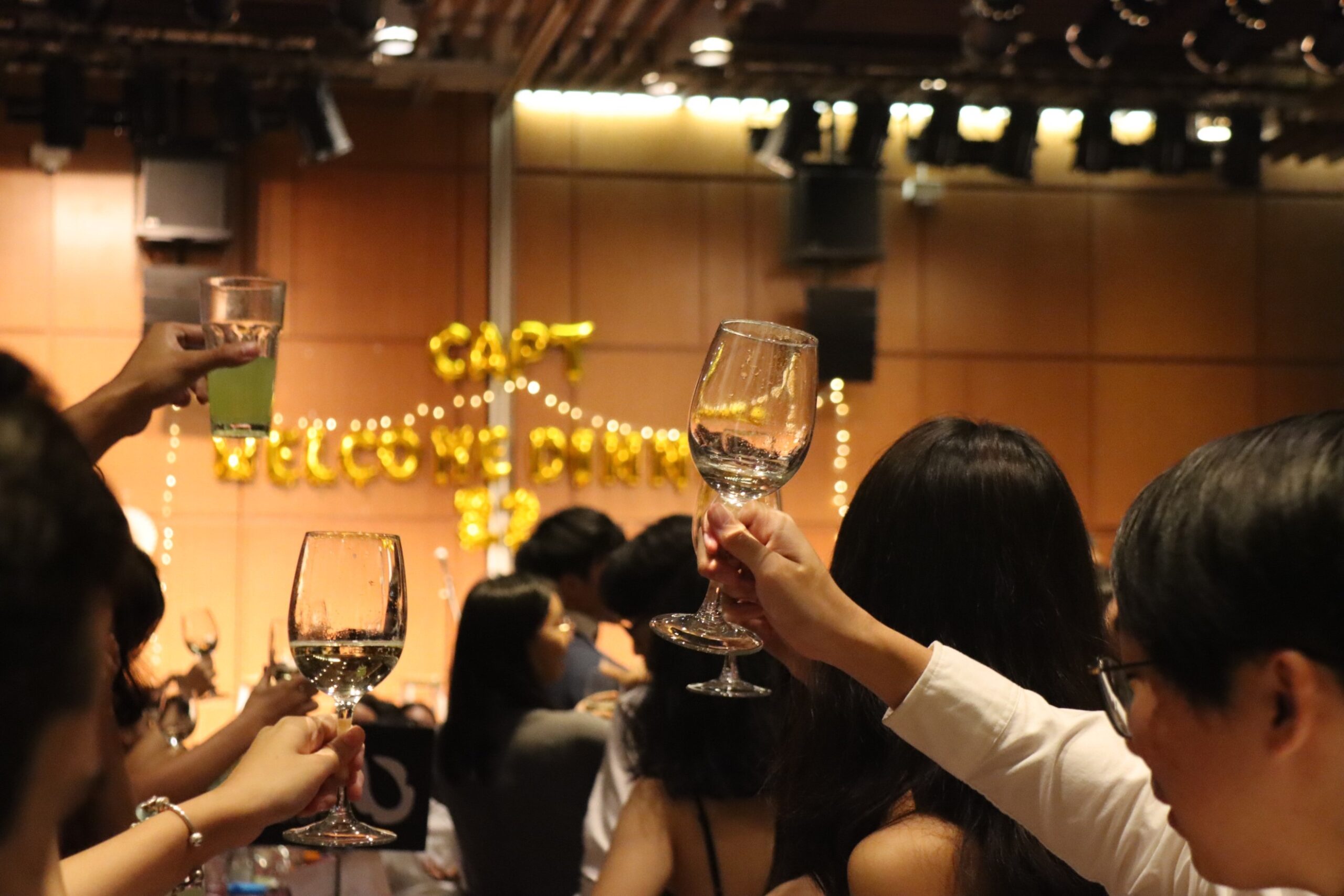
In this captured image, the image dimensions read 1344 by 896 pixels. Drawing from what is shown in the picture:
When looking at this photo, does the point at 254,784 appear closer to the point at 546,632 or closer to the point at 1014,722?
the point at 1014,722

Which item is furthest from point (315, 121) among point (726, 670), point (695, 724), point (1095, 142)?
point (726, 670)

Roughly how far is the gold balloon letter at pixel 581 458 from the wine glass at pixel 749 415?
6.15 meters

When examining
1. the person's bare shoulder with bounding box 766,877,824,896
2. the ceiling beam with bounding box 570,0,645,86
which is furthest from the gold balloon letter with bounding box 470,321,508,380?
the person's bare shoulder with bounding box 766,877,824,896

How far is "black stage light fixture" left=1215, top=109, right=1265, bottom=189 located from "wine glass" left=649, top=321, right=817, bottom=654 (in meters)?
7.02

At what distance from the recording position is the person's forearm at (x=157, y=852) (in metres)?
1.29

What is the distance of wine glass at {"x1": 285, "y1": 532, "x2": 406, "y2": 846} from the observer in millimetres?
1445

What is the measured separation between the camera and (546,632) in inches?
135

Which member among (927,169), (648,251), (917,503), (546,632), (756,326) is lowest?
(546,632)

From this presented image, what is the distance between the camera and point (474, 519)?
24.7 feet

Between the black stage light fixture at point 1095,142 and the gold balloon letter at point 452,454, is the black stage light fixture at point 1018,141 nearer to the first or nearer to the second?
the black stage light fixture at point 1095,142

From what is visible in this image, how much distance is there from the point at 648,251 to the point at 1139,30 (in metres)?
2.60

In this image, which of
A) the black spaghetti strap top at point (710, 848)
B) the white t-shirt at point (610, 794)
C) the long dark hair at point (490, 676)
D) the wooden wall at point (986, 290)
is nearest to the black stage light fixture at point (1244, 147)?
the wooden wall at point (986, 290)

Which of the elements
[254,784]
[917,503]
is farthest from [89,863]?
[917,503]

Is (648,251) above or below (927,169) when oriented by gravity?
below
